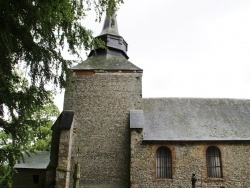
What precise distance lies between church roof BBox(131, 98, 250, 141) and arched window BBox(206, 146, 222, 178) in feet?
2.57

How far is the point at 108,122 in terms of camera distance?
17.7m

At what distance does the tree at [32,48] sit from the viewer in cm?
648

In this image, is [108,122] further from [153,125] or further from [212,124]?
[212,124]

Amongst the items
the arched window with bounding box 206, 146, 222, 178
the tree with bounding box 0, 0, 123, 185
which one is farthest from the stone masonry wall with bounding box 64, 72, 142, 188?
the tree with bounding box 0, 0, 123, 185

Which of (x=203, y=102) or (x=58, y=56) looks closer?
(x=58, y=56)

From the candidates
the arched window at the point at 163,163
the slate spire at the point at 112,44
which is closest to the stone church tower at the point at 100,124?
the slate spire at the point at 112,44

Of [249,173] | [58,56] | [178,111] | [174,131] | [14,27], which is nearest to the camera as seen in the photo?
[14,27]

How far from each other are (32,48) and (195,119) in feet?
45.5

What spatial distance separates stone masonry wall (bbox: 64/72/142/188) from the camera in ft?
54.2

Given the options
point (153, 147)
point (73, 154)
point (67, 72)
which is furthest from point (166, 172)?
point (67, 72)

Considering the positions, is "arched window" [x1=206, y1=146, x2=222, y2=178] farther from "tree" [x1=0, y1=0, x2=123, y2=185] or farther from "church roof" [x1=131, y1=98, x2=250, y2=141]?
"tree" [x1=0, y1=0, x2=123, y2=185]

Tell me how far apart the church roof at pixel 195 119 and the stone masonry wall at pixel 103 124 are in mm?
1137

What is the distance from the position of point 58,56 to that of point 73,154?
10.6 metres

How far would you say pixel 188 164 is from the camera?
1648cm
